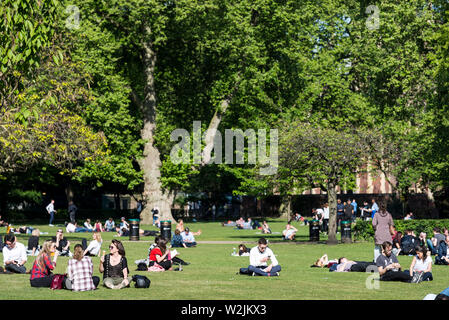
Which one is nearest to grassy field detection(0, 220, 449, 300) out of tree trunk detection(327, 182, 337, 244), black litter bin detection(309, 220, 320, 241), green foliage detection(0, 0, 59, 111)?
green foliage detection(0, 0, 59, 111)

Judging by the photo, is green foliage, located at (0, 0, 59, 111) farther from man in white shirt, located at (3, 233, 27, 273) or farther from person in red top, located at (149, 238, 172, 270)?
person in red top, located at (149, 238, 172, 270)

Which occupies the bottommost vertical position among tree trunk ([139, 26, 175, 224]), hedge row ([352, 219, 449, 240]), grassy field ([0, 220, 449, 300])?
grassy field ([0, 220, 449, 300])

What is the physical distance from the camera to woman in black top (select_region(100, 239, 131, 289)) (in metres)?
16.6

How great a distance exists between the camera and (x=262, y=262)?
19859 millimetres

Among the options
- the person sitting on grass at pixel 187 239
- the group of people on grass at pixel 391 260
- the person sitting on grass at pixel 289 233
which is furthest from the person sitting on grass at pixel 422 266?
the person sitting on grass at pixel 289 233

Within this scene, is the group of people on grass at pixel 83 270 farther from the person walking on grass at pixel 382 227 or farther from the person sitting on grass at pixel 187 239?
the person sitting on grass at pixel 187 239

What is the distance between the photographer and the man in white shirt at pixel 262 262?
1967 cm

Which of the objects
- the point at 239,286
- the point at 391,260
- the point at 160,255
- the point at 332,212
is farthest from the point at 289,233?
the point at 239,286

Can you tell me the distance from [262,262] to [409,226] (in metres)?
15.1

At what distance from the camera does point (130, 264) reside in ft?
75.7

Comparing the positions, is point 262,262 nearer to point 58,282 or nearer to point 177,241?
point 58,282

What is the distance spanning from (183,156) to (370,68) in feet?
47.7

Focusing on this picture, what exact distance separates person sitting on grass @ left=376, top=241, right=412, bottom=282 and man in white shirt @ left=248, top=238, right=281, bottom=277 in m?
2.73
